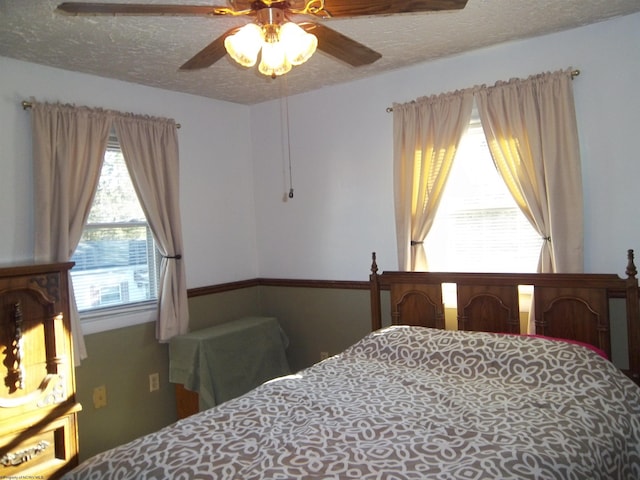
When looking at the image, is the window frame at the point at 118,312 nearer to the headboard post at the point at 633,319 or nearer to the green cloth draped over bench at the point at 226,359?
the green cloth draped over bench at the point at 226,359

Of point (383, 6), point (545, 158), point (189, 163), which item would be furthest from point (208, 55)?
point (545, 158)

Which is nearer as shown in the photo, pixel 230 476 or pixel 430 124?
pixel 230 476

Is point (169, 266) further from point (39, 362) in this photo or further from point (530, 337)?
point (530, 337)

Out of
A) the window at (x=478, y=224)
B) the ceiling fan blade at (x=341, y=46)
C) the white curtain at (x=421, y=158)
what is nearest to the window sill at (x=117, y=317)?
the white curtain at (x=421, y=158)

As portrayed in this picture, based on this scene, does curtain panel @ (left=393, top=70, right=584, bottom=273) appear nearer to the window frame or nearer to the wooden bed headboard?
the wooden bed headboard

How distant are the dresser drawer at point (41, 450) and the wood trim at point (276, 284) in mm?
1323

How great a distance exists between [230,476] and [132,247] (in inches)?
90.2

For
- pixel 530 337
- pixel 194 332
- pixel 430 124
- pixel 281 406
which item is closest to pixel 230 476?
pixel 281 406

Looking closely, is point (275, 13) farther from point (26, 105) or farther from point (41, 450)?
point (41, 450)

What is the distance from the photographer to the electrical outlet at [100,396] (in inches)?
124

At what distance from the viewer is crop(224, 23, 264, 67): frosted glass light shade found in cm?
171

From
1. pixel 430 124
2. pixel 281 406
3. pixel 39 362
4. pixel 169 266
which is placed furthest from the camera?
pixel 169 266

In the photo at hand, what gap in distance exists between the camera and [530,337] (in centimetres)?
256

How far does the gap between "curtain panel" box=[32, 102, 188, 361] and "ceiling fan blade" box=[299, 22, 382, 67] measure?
1.80 metres
